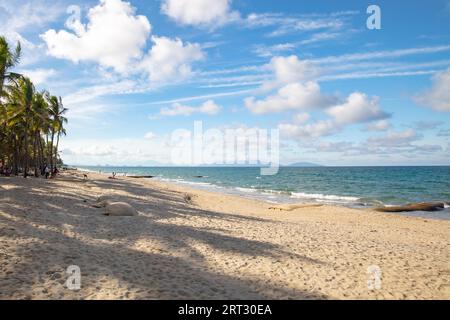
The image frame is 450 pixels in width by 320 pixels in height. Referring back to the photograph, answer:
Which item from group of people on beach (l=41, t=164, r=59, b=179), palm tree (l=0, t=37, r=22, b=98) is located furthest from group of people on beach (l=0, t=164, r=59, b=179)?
palm tree (l=0, t=37, r=22, b=98)

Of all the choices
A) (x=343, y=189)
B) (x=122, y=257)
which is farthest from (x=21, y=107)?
(x=343, y=189)

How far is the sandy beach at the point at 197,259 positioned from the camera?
23.5ft

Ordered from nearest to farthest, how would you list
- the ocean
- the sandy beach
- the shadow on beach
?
the shadow on beach → the sandy beach → the ocean

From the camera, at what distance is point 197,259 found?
9.45 meters

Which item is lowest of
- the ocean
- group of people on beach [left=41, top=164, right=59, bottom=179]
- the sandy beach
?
the ocean

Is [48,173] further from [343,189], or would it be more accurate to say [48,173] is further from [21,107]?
[343,189]

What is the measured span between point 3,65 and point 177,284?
935 inches

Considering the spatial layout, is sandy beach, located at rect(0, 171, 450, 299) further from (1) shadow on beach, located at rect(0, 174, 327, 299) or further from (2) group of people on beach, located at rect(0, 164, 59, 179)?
(2) group of people on beach, located at rect(0, 164, 59, 179)

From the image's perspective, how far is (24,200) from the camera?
54.5ft

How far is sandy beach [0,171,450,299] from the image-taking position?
23.5 feet

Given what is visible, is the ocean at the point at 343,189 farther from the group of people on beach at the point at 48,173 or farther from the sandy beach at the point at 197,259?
the group of people on beach at the point at 48,173

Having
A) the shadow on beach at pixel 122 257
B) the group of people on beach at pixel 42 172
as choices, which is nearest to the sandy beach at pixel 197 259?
the shadow on beach at pixel 122 257
